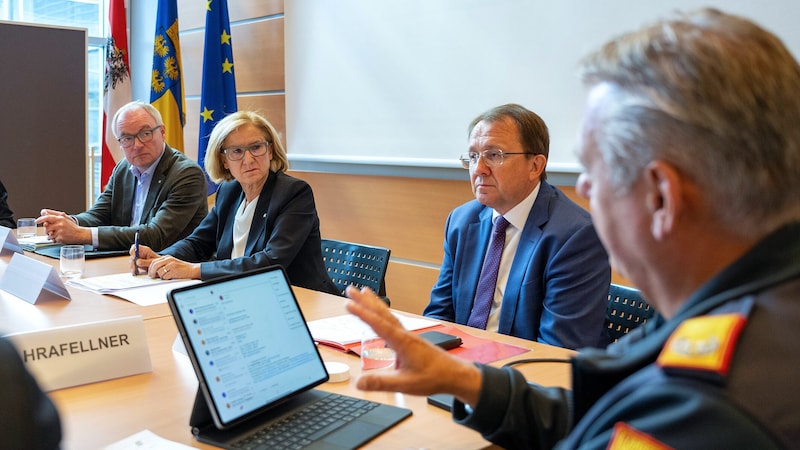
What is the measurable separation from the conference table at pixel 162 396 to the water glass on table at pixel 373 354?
3cm

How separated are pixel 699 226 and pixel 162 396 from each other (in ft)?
3.88

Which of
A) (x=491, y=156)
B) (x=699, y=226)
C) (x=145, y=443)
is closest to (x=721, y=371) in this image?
(x=699, y=226)

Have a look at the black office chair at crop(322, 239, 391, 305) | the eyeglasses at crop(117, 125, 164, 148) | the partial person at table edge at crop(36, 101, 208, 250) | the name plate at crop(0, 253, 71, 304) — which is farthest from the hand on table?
the black office chair at crop(322, 239, 391, 305)

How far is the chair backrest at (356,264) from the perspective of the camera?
296 cm

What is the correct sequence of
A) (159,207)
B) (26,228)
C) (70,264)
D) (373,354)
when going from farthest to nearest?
1. (159,207)
2. (26,228)
3. (70,264)
4. (373,354)

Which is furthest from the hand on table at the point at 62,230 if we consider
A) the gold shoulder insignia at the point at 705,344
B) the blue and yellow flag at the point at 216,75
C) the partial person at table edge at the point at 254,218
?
the gold shoulder insignia at the point at 705,344

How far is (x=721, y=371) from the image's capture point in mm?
668

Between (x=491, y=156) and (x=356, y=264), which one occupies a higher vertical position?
(x=491, y=156)

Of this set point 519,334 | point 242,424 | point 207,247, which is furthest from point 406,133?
point 242,424

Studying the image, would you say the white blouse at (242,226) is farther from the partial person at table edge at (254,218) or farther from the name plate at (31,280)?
the name plate at (31,280)

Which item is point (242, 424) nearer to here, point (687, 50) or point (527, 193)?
point (687, 50)

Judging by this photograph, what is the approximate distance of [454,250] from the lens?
2.66m

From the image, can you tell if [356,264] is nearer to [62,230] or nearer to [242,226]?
[242,226]

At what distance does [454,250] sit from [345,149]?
6.97 feet
